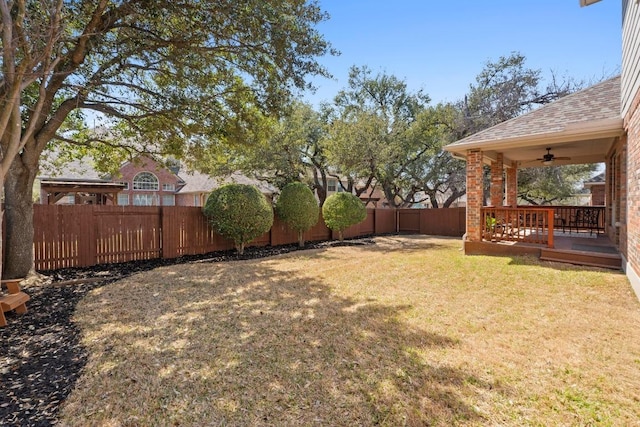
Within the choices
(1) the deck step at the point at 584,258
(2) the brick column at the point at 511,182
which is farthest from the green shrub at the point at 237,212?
(2) the brick column at the point at 511,182

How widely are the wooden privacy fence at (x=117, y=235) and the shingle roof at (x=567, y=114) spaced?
314 inches

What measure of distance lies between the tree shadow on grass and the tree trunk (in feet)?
8.43

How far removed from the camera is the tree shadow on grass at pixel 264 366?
2.32 meters

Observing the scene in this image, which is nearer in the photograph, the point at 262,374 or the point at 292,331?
the point at 262,374

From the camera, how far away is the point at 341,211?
13266mm

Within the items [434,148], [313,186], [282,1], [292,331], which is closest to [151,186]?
[313,186]

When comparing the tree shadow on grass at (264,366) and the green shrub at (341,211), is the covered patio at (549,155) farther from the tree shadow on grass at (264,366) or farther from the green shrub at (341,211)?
the tree shadow on grass at (264,366)

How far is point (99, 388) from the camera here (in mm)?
2619

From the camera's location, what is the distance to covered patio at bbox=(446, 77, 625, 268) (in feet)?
22.9

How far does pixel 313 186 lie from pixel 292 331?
52.4 feet

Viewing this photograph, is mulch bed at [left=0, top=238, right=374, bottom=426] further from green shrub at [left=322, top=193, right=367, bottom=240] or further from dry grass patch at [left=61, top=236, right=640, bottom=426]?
green shrub at [left=322, top=193, right=367, bottom=240]

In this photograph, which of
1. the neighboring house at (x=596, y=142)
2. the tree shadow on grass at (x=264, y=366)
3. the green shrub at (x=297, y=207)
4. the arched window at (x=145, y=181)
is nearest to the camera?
the tree shadow on grass at (x=264, y=366)

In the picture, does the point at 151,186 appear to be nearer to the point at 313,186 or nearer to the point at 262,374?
the point at 313,186

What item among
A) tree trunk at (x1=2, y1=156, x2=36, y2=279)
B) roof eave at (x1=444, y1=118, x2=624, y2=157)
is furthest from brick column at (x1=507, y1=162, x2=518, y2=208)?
tree trunk at (x1=2, y1=156, x2=36, y2=279)
